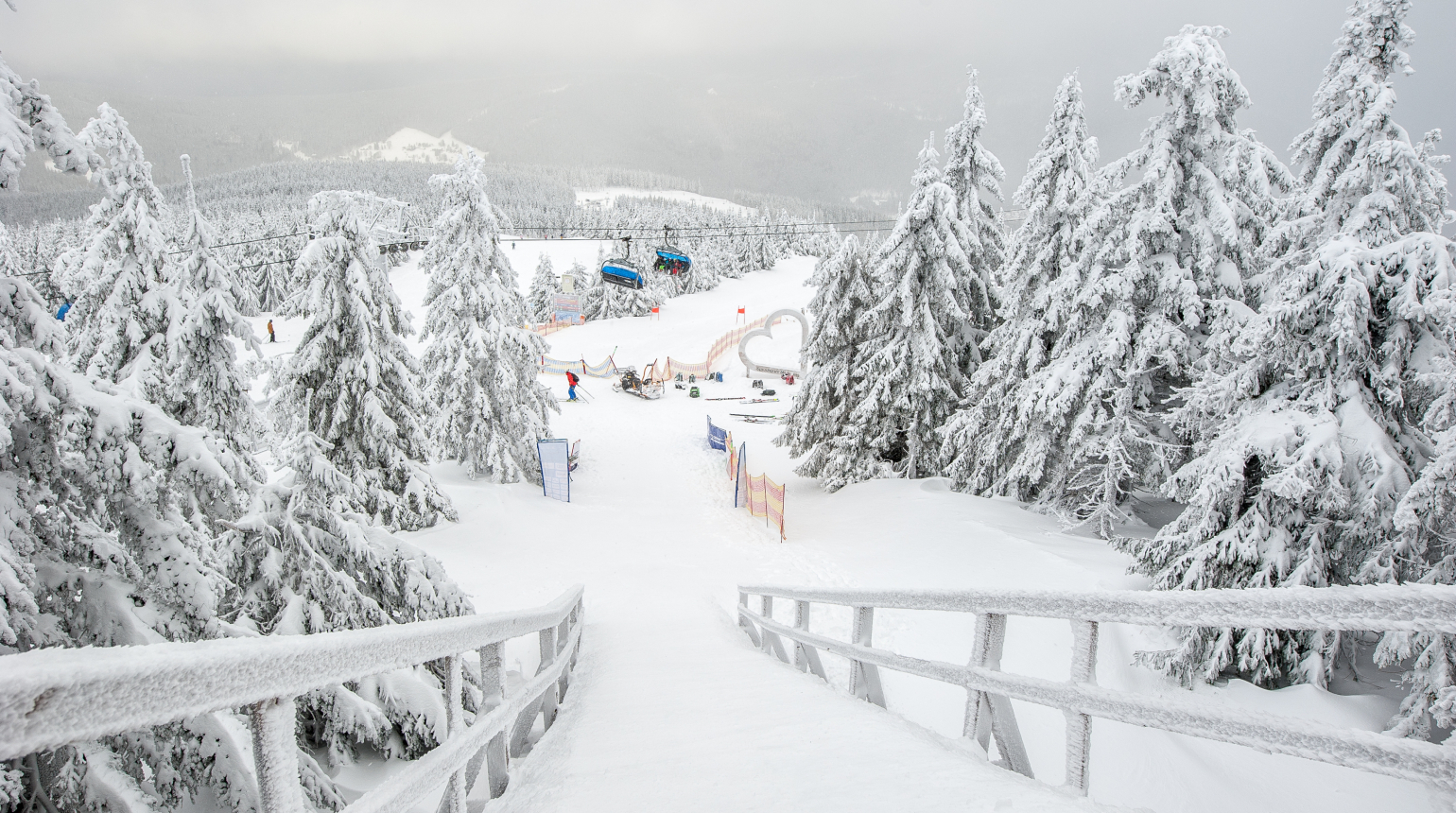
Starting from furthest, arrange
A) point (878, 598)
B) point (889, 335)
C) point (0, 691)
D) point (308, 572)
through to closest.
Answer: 1. point (889, 335)
2. point (308, 572)
3. point (878, 598)
4. point (0, 691)

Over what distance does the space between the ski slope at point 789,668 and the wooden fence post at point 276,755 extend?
157 centimetres

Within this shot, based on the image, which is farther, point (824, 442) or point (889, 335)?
point (824, 442)

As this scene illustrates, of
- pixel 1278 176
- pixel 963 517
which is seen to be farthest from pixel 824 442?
pixel 1278 176

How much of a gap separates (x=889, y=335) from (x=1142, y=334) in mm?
7564

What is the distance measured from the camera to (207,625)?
128 inches

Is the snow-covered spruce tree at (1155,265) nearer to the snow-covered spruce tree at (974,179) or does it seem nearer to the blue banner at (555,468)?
the snow-covered spruce tree at (974,179)

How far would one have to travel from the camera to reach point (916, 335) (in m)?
18.8

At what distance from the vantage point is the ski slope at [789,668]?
115 inches

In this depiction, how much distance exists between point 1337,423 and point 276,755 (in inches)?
374

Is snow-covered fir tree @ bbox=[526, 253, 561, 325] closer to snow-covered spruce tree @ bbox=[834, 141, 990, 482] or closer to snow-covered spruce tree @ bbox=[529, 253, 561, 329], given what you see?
snow-covered spruce tree @ bbox=[529, 253, 561, 329]

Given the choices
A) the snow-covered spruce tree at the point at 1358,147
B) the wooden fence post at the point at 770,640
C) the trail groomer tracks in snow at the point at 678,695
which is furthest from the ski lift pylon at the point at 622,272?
the snow-covered spruce tree at the point at 1358,147

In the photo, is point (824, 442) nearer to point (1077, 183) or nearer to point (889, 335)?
point (889, 335)

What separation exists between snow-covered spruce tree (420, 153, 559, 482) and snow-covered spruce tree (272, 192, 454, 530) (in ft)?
19.8

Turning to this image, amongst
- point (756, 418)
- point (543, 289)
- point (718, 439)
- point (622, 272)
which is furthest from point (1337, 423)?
point (543, 289)
